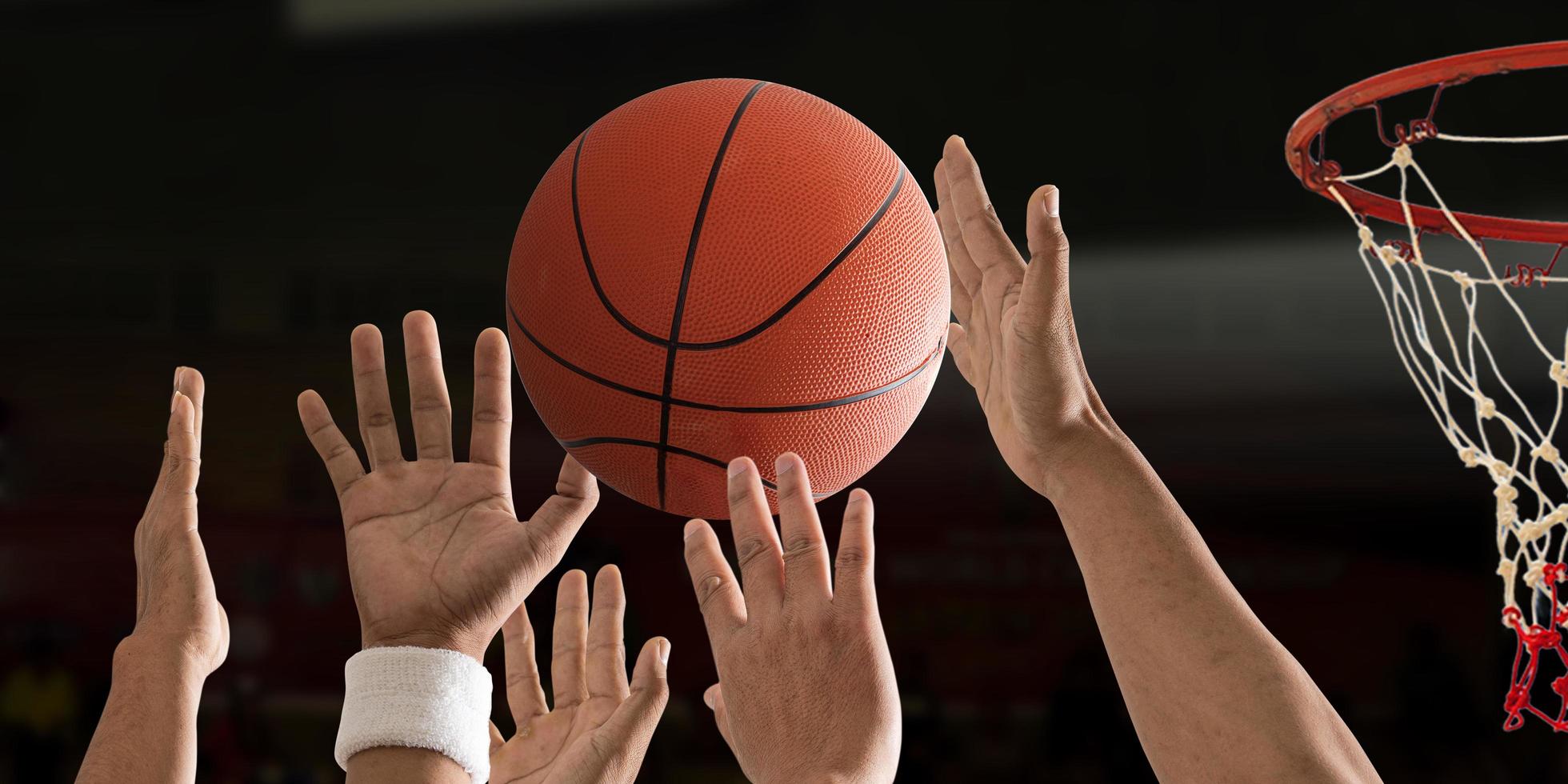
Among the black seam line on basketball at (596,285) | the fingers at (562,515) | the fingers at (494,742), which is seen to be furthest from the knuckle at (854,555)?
the fingers at (494,742)

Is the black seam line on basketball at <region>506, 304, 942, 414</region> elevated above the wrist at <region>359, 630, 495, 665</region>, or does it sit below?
above

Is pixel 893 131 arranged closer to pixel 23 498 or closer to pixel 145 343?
pixel 145 343

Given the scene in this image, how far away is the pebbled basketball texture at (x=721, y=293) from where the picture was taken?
1.96 metres

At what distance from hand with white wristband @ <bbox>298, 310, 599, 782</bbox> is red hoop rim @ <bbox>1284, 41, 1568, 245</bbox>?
2.23 metres

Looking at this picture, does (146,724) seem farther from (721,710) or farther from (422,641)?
(721,710)

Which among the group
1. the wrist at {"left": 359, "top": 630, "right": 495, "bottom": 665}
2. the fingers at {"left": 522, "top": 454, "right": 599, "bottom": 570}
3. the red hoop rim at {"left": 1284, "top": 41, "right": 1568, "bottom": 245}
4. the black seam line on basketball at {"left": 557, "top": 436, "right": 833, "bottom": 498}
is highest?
the red hoop rim at {"left": 1284, "top": 41, "right": 1568, "bottom": 245}

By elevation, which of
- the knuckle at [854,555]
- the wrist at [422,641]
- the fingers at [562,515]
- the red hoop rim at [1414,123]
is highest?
the red hoop rim at [1414,123]

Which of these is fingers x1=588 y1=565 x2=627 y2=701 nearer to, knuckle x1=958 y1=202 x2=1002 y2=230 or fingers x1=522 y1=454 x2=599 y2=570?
fingers x1=522 y1=454 x2=599 y2=570

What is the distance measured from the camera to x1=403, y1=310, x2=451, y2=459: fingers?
6.49 feet

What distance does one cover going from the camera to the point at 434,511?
1.91 metres

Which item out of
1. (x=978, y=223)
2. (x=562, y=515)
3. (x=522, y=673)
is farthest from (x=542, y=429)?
(x=978, y=223)

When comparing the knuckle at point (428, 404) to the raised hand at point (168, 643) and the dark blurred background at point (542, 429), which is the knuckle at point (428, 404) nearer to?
the raised hand at point (168, 643)

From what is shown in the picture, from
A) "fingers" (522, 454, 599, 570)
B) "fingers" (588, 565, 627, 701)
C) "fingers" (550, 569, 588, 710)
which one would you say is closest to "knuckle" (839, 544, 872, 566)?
"fingers" (522, 454, 599, 570)

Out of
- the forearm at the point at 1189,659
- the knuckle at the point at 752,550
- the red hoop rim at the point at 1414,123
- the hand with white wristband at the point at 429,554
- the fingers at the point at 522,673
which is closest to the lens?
the knuckle at the point at 752,550
